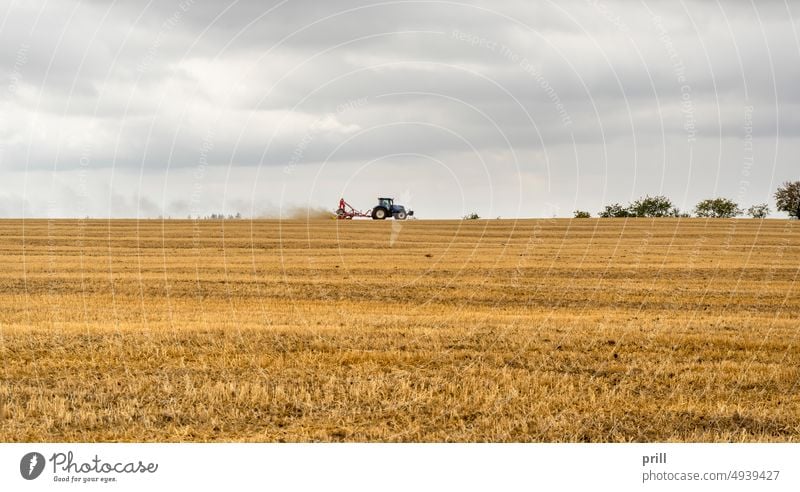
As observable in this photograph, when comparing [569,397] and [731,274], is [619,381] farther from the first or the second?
[731,274]

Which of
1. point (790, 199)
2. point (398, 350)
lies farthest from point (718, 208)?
point (398, 350)

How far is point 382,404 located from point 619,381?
174 inches

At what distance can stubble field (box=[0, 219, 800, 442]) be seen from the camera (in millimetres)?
12031

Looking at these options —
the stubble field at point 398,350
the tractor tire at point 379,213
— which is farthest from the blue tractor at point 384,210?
the stubble field at point 398,350

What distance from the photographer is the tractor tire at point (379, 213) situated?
7306 cm

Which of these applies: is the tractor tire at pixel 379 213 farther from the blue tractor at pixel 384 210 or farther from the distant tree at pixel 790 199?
the distant tree at pixel 790 199

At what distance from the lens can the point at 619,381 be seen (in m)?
14.9

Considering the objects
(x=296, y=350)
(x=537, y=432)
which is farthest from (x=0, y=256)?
(x=537, y=432)

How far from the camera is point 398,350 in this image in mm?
17453

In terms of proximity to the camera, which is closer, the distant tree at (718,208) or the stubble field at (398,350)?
the stubble field at (398,350)

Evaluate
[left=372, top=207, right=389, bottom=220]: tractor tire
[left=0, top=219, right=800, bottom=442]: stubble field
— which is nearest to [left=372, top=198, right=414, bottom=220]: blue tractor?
[left=372, top=207, right=389, bottom=220]: tractor tire

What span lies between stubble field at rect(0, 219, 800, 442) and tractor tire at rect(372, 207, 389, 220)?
31697mm

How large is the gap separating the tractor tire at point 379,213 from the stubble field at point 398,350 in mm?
31697

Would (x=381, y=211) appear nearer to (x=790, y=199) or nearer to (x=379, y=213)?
(x=379, y=213)
